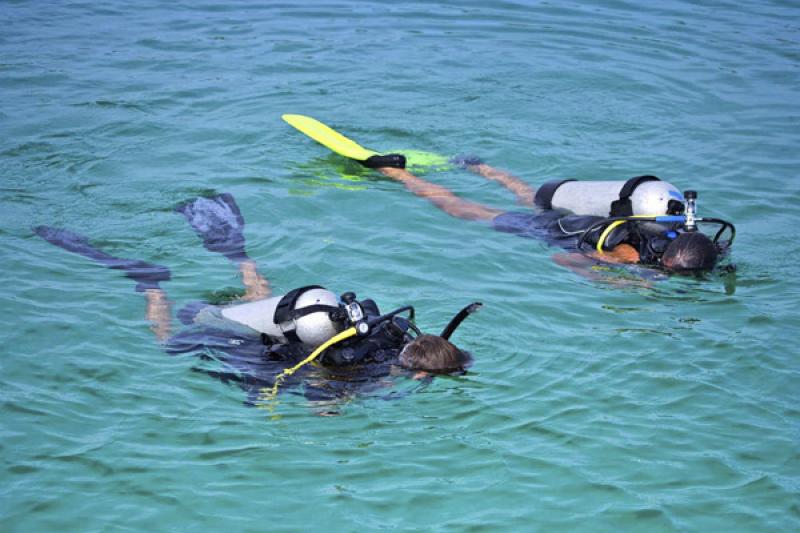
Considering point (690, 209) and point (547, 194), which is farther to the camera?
point (547, 194)

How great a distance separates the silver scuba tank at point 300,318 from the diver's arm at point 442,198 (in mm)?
2912

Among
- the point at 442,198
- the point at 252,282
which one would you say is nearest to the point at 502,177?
the point at 442,198

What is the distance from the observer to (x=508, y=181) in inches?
368

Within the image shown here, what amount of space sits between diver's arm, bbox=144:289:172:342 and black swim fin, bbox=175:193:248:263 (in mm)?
781

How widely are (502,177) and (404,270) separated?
2192 millimetres

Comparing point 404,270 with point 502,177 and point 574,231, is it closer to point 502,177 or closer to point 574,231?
point 574,231

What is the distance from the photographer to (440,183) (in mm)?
9320

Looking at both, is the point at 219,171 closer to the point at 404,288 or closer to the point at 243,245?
the point at 243,245

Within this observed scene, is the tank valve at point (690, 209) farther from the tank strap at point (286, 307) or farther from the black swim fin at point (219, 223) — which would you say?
the black swim fin at point (219, 223)

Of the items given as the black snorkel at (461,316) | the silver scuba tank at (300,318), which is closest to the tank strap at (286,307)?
the silver scuba tank at (300,318)

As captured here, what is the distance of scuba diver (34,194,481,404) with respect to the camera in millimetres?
5715

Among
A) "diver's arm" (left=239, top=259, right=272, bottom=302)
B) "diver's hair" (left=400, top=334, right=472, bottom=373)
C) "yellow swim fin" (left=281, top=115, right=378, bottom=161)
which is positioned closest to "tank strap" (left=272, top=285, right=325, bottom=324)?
"diver's hair" (left=400, top=334, right=472, bottom=373)

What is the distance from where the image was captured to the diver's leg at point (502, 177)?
9.05m

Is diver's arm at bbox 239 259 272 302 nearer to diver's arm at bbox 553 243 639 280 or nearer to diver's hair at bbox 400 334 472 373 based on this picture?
diver's hair at bbox 400 334 472 373
